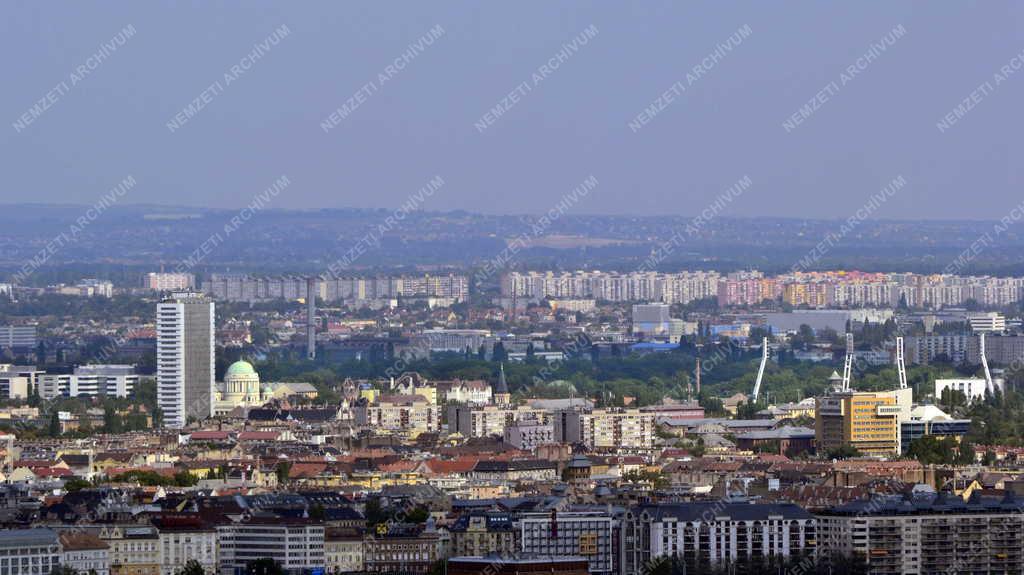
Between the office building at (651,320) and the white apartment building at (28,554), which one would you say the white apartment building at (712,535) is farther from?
the office building at (651,320)

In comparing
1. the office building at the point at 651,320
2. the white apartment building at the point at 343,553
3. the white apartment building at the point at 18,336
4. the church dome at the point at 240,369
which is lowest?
the white apartment building at the point at 343,553

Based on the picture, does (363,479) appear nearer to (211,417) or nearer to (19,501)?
(19,501)

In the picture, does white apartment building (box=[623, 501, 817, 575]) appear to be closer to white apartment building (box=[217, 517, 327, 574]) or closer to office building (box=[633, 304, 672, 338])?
white apartment building (box=[217, 517, 327, 574])

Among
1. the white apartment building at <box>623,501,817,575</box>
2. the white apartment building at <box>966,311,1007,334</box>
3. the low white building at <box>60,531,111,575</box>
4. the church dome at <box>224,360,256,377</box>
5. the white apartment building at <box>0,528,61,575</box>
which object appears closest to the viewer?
the white apartment building at <box>0,528,61,575</box>

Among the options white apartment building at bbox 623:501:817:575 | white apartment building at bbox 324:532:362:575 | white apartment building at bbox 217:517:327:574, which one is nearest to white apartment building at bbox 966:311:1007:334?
white apartment building at bbox 623:501:817:575

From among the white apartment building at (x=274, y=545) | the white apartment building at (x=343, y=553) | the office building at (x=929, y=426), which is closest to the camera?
the white apartment building at (x=274, y=545)

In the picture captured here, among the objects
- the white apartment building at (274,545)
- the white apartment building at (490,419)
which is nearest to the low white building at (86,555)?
the white apartment building at (274,545)
